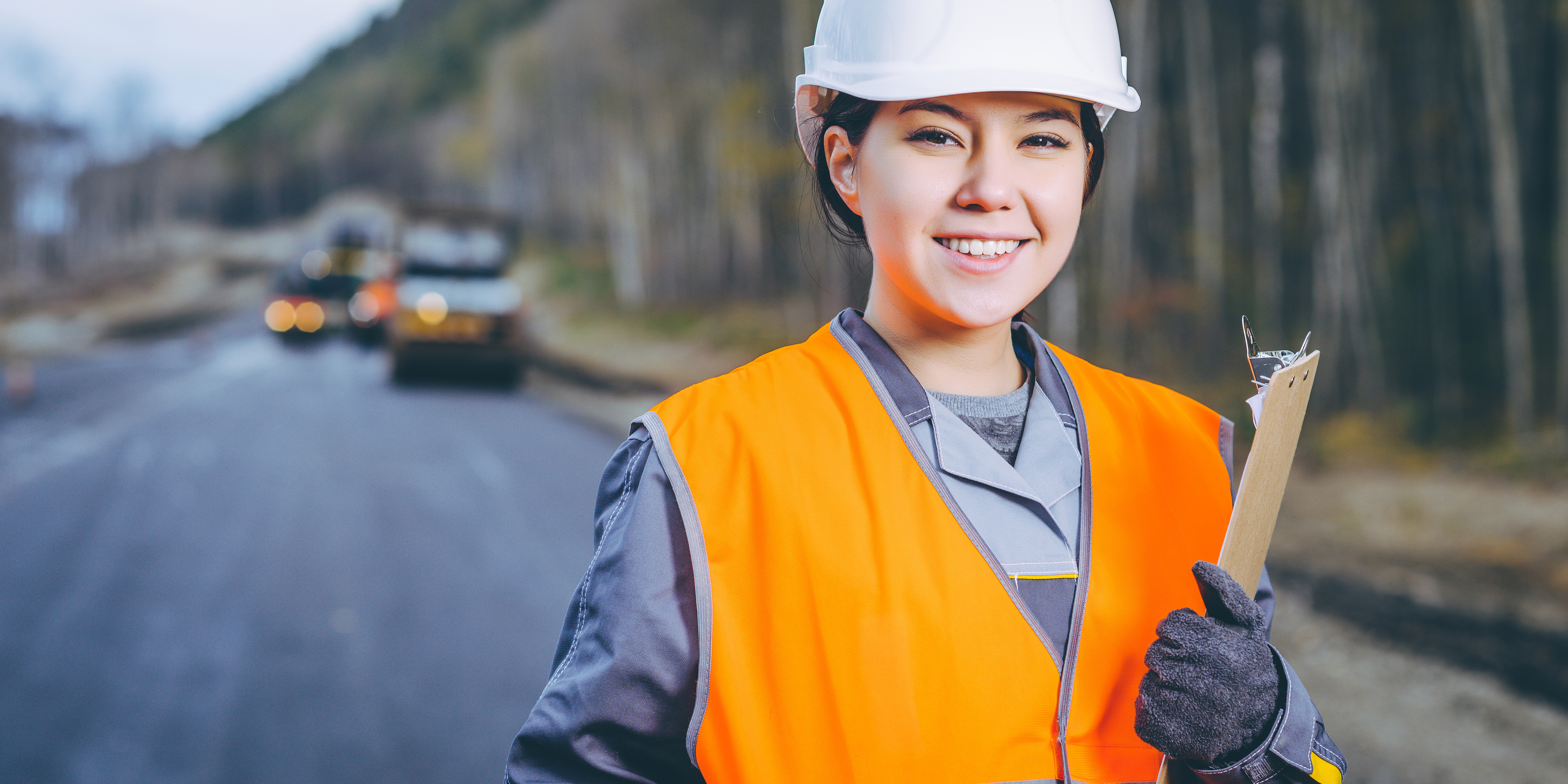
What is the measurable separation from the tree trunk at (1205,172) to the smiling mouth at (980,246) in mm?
12779

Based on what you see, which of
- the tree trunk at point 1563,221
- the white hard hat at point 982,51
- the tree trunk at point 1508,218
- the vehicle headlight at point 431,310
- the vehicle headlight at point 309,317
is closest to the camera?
the white hard hat at point 982,51

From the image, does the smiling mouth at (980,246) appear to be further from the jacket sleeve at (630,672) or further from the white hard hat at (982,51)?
the jacket sleeve at (630,672)

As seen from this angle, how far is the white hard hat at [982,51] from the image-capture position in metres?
1.14

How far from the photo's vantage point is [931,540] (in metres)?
1.09

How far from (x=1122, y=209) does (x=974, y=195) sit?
480 inches

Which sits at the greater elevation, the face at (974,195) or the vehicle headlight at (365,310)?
the face at (974,195)

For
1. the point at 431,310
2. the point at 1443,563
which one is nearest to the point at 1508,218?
the point at 1443,563

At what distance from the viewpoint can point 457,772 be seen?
380 cm

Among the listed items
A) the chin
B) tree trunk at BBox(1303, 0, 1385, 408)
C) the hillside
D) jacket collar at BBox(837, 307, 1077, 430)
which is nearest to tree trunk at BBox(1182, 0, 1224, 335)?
the hillside

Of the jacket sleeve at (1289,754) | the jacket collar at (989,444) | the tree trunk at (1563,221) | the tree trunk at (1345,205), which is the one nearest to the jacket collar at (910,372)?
the jacket collar at (989,444)

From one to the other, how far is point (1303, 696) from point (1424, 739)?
397 cm

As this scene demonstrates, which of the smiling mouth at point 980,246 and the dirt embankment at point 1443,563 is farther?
the dirt embankment at point 1443,563

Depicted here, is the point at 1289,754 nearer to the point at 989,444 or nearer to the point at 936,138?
the point at 989,444

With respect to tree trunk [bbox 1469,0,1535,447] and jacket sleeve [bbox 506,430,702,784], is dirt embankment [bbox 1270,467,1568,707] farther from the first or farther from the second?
jacket sleeve [bbox 506,430,702,784]
